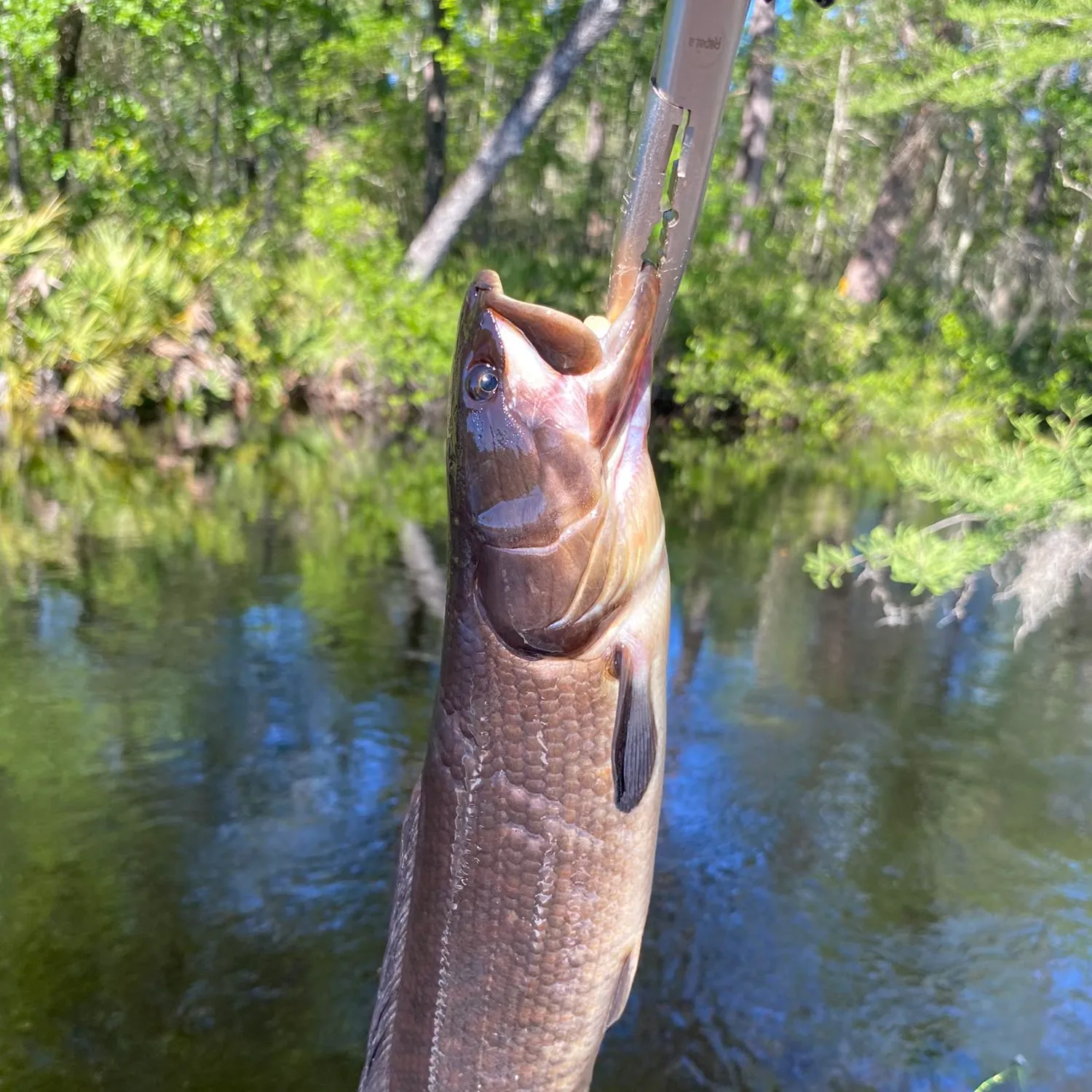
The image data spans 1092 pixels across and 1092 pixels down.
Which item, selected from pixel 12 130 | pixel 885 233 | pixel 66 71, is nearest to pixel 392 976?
pixel 12 130

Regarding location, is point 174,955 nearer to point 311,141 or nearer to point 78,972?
point 78,972

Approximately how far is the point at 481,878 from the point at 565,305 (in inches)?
586

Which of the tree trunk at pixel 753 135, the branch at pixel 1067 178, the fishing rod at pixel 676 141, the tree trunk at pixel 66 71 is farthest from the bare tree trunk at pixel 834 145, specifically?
the fishing rod at pixel 676 141

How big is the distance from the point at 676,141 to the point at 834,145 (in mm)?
23071

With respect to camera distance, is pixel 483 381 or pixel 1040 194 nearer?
pixel 483 381

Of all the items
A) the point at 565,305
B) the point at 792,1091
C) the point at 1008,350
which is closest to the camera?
the point at 792,1091

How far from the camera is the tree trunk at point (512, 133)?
1301 cm

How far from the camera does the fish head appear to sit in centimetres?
Result: 154

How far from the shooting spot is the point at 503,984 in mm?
1685

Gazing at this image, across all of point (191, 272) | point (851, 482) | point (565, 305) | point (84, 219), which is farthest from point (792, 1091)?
point (84, 219)

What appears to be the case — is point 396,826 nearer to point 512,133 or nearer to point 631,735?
point 631,735

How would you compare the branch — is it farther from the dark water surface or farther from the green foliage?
the green foliage

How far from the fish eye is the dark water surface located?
261cm

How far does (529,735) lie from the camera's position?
5.41 feet
